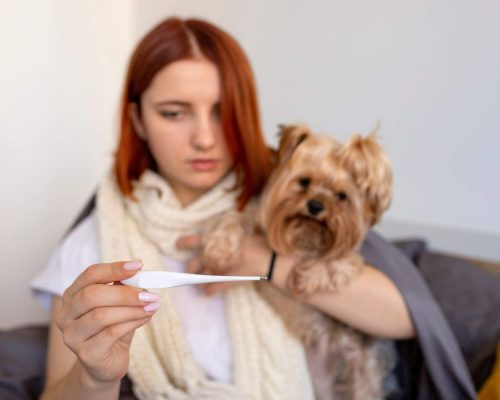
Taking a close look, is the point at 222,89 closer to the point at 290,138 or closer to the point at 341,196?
the point at 290,138

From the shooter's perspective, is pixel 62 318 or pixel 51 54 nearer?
pixel 62 318

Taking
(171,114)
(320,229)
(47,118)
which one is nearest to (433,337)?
(320,229)

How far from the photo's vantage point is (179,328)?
907 millimetres

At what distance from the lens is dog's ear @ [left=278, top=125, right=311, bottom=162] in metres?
0.96

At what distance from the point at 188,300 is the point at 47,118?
3.01 ft

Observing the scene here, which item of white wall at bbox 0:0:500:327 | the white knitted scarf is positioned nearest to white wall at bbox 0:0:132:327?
white wall at bbox 0:0:500:327

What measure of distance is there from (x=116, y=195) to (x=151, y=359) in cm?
36

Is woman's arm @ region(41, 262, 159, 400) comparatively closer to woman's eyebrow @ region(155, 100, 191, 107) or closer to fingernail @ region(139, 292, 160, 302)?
fingernail @ region(139, 292, 160, 302)

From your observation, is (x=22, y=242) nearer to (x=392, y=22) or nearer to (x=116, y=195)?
(x=116, y=195)

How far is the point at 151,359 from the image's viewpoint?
888mm

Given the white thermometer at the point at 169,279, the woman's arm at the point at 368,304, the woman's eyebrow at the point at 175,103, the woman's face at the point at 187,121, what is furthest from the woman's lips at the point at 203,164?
the white thermometer at the point at 169,279

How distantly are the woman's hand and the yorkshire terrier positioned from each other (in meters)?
0.42

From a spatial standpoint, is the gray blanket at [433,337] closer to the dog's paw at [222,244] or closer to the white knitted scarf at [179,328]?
the white knitted scarf at [179,328]

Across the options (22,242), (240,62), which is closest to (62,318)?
(240,62)
